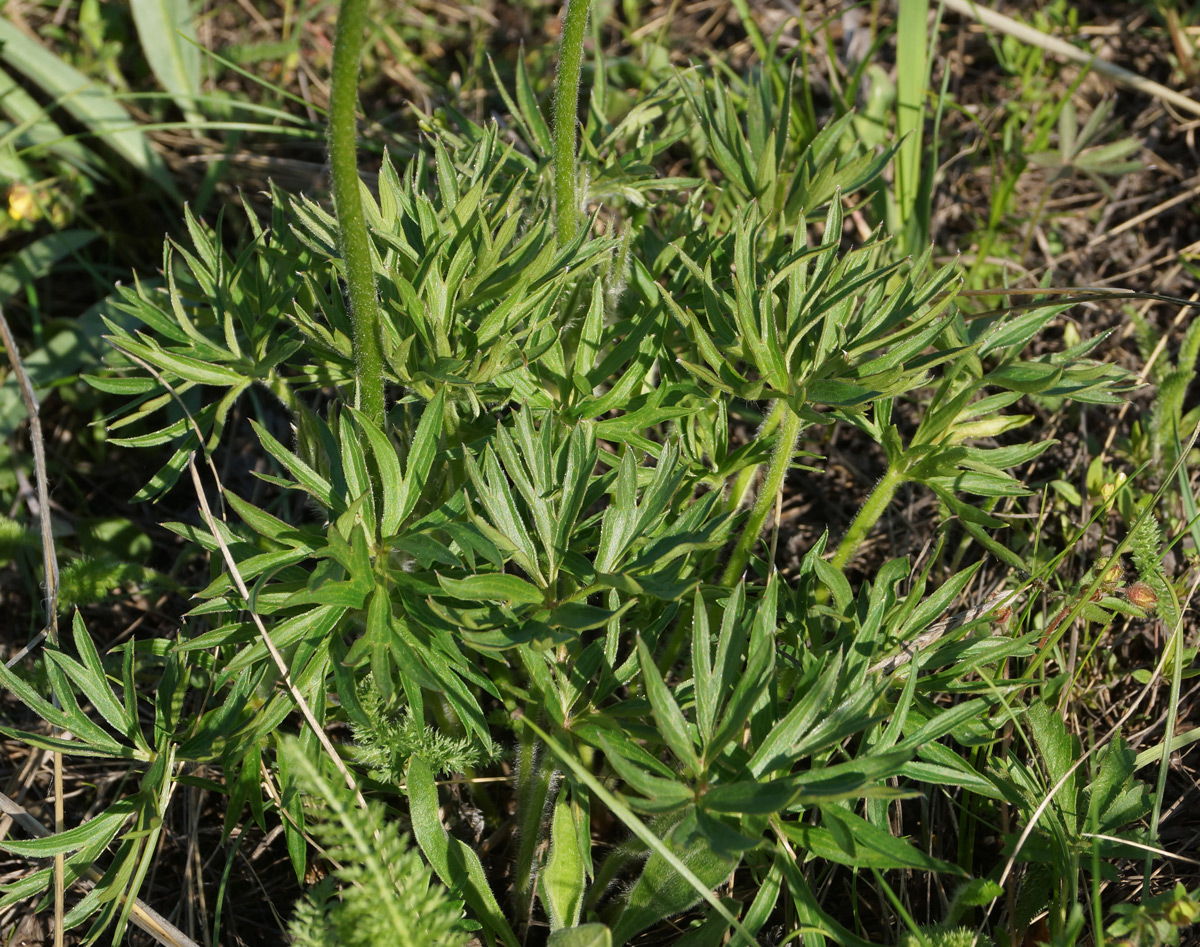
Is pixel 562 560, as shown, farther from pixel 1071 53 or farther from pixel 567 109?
pixel 1071 53

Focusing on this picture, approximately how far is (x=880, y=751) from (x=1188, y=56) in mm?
3360

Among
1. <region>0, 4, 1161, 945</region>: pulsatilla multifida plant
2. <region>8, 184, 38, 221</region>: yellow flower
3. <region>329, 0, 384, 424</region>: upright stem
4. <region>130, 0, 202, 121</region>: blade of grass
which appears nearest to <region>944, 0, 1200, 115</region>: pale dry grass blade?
<region>0, 4, 1161, 945</region>: pulsatilla multifida plant

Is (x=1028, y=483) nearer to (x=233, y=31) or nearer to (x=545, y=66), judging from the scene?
(x=545, y=66)

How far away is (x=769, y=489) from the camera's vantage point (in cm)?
217

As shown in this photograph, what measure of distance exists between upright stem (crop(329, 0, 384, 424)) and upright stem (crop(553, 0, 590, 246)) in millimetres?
402

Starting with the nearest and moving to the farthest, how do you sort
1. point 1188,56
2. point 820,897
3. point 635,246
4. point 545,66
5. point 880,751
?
point 880,751, point 820,897, point 635,246, point 1188,56, point 545,66

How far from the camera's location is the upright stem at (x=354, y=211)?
156 centimetres

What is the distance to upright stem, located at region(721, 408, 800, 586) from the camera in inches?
83.3

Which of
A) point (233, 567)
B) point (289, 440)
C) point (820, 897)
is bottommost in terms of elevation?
point (820, 897)

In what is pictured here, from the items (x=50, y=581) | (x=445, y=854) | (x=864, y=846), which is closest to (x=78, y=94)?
(x=50, y=581)

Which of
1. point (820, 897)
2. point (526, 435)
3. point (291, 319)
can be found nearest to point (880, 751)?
point (820, 897)

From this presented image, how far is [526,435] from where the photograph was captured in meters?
1.89

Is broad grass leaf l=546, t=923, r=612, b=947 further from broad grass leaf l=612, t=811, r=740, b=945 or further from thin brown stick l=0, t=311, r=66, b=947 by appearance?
thin brown stick l=0, t=311, r=66, b=947

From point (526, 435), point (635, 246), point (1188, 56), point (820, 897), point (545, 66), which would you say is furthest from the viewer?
point (545, 66)
